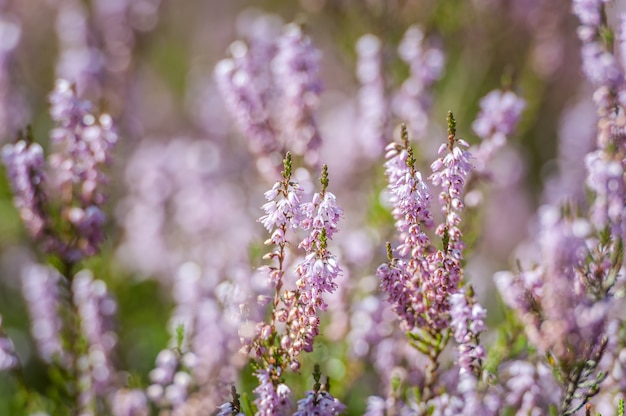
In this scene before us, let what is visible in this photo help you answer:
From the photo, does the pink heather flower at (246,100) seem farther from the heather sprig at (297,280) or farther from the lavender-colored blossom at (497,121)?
the heather sprig at (297,280)

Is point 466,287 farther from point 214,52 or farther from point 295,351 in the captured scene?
point 214,52

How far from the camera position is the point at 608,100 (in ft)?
11.4

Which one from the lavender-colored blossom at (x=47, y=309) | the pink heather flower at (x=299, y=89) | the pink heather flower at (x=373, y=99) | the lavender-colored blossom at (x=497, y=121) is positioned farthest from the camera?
the pink heather flower at (x=373, y=99)

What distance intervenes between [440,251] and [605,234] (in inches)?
31.4

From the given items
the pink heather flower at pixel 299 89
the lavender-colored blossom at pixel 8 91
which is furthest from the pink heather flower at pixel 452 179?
the lavender-colored blossom at pixel 8 91

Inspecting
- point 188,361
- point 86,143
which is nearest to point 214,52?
point 86,143

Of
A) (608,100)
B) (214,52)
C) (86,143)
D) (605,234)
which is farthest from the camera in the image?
(214,52)

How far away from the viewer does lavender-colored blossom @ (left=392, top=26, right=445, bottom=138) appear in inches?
195

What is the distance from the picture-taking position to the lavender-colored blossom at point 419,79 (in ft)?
16.2

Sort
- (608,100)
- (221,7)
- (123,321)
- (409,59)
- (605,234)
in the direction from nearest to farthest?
1. (605,234)
2. (608,100)
3. (409,59)
4. (123,321)
5. (221,7)

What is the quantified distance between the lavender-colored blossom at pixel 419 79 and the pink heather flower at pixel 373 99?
16 cm

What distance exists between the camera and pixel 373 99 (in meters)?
5.11

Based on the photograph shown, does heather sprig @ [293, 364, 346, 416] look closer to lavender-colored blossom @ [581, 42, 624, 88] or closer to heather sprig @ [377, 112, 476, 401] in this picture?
heather sprig @ [377, 112, 476, 401]

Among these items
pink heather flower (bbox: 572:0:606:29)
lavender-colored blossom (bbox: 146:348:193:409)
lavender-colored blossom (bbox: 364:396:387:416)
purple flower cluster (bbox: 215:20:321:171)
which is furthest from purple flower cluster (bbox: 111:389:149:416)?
pink heather flower (bbox: 572:0:606:29)
